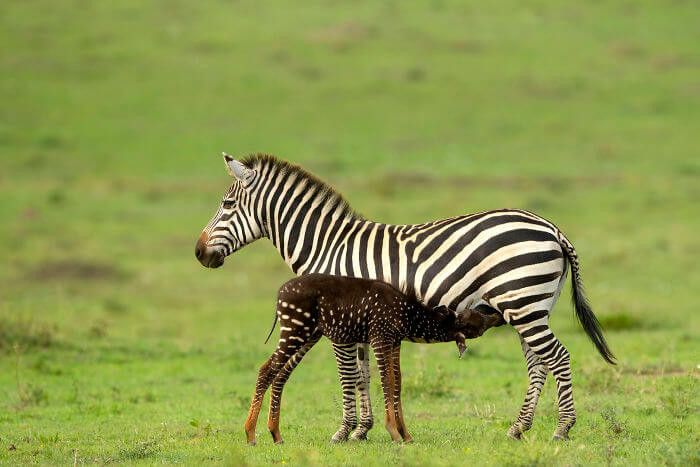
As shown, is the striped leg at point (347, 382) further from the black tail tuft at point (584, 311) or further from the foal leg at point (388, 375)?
the black tail tuft at point (584, 311)

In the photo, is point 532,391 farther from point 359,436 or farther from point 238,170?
point 238,170

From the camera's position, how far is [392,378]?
29.5 feet

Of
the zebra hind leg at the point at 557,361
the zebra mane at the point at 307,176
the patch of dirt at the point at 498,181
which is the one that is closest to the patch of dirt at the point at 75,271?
the patch of dirt at the point at 498,181

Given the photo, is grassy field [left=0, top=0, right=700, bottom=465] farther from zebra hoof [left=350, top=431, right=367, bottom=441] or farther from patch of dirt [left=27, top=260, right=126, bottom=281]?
zebra hoof [left=350, top=431, right=367, bottom=441]

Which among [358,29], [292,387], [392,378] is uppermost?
[358,29]

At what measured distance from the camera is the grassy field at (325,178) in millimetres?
10578

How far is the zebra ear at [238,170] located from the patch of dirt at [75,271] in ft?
44.2

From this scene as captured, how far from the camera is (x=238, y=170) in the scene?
10031mm

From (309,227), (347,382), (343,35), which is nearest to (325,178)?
(343,35)

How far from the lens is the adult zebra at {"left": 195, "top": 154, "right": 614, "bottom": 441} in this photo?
8922mm

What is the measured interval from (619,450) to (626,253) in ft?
49.9

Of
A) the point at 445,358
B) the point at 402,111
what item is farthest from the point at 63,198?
the point at 445,358

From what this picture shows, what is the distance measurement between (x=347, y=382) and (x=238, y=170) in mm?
2175

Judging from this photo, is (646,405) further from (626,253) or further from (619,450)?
(626,253)
